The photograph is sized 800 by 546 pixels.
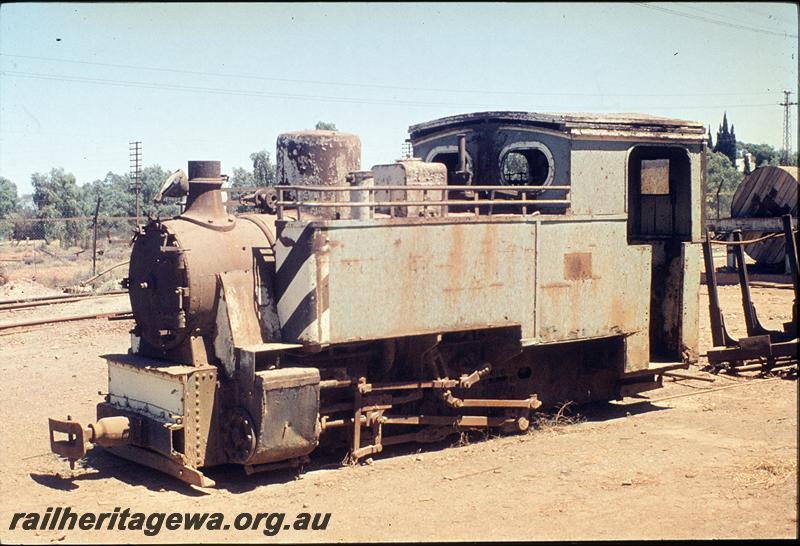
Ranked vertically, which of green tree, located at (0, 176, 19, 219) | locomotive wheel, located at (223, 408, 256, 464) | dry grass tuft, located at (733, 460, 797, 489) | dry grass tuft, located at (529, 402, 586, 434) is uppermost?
green tree, located at (0, 176, 19, 219)

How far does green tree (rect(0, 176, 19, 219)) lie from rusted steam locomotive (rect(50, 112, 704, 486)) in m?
49.0

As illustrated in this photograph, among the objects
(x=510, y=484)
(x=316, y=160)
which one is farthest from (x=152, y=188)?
(x=510, y=484)

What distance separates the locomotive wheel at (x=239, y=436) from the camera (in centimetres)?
748

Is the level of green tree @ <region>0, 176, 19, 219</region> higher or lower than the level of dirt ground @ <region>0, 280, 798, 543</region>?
higher

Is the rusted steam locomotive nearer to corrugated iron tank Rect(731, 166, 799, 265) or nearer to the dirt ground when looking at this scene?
the dirt ground

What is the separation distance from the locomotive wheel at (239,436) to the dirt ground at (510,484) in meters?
0.29

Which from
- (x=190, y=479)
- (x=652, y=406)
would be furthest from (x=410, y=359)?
(x=652, y=406)

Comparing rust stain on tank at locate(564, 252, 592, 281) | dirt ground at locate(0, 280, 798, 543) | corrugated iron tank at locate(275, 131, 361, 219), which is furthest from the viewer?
rust stain on tank at locate(564, 252, 592, 281)

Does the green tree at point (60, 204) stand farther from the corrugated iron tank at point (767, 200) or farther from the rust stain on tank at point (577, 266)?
the rust stain on tank at point (577, 266)

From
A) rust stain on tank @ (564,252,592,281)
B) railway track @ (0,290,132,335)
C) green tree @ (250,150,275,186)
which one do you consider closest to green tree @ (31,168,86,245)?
green tree @ (250,150,275,186)

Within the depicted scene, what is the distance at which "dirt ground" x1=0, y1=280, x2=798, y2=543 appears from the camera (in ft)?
20.9

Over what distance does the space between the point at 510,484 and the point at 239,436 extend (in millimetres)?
2377

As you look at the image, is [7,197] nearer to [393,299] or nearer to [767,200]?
[767,200]

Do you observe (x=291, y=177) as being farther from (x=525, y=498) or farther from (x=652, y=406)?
(x=652, y=406)
